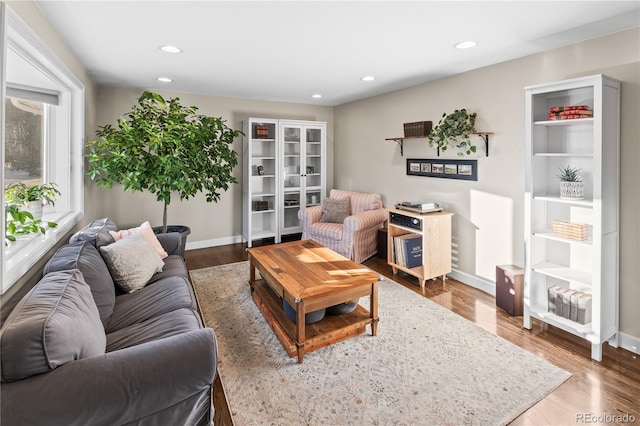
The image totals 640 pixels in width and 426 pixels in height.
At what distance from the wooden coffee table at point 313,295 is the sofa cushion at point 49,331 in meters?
1.16

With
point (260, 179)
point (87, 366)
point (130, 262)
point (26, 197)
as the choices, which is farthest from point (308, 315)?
point (260, 179)

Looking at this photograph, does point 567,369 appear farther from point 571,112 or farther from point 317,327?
point 571,112

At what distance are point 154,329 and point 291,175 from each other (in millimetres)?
4021

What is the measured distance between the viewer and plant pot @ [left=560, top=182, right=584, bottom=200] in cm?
253

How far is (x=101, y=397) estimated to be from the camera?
119cm

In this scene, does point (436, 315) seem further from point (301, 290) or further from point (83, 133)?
point (83, 133)

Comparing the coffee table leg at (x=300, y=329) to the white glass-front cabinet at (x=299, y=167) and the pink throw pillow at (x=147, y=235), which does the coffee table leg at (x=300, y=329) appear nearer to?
the pink throw pillow at (x=147, y=235)

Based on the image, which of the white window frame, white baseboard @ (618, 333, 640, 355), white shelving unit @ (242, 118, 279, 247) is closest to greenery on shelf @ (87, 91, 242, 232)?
the white window frame

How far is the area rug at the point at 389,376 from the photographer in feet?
6.05

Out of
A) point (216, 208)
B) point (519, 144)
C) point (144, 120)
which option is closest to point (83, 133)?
point (144, 120)

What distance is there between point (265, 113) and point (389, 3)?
3697 millimetres

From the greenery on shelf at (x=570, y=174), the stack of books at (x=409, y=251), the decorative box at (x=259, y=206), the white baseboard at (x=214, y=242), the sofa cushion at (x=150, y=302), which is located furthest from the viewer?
the decorative box at (x=259, y=206)

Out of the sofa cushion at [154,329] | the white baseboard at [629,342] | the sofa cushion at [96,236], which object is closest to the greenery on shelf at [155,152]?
the sofa cushion at [96,236]

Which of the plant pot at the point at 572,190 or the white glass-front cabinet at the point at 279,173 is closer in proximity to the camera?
the plant pot at the point at 572,190
